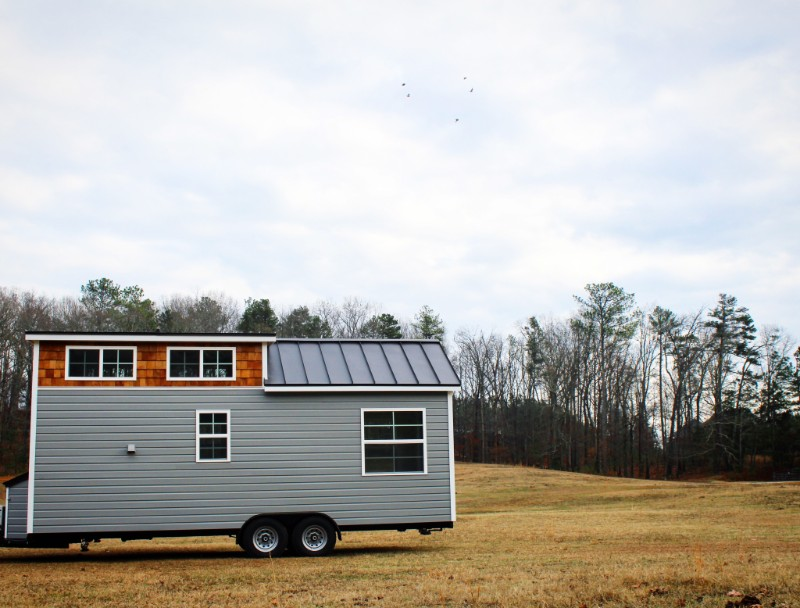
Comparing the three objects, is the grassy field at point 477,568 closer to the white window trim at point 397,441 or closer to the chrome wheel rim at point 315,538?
the chrome wheel rim at point 315,538

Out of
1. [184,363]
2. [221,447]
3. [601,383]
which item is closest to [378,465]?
[221,447]

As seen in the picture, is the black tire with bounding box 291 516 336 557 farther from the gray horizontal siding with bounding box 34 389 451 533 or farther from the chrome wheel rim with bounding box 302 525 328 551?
the gray horizontal siding with bounding box 34 389 451 533

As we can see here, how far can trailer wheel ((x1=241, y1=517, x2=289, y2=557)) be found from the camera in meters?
17.4

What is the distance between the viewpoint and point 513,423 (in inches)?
2982

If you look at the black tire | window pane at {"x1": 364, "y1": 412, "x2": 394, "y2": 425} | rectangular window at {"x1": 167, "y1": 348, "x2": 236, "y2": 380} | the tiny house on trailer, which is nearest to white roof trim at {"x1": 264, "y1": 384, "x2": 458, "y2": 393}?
the tiny house on trailer

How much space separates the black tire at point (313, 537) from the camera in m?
17.5

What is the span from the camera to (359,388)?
18.2m

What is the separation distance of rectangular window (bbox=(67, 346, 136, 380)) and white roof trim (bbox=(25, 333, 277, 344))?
0.20m

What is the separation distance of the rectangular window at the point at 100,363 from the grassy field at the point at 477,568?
3.51 metres

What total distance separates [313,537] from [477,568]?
486 centimetres

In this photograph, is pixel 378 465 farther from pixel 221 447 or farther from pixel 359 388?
pixel 221 447

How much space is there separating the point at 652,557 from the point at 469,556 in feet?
10.9

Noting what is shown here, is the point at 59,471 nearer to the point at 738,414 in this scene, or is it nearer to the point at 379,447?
the point at 379,447

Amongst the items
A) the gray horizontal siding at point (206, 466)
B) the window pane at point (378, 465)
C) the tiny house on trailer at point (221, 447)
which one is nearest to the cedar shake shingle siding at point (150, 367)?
the tiny house on trailer at point (221, 447)
